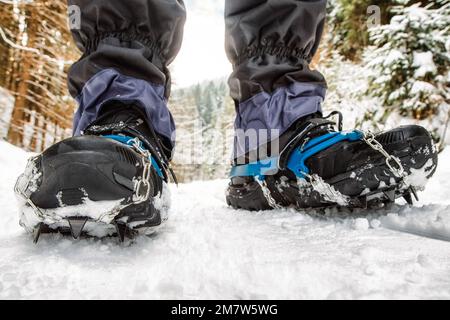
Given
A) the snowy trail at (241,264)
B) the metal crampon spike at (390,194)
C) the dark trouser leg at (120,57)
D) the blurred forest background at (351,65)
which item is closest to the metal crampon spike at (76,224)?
the snowy trail at (241,264)

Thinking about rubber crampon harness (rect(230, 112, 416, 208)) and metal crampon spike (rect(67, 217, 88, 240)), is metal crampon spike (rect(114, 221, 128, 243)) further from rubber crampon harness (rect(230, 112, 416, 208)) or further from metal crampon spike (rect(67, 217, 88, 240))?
rubber crampon harness (rect(230, 112, 416, 208))

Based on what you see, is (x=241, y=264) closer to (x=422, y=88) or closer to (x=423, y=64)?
(x=422, y=88)

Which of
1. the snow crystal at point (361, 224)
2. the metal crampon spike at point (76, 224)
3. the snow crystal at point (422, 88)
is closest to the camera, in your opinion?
the metal crampon spike at point (76, 224)

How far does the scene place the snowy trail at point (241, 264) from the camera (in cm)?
31

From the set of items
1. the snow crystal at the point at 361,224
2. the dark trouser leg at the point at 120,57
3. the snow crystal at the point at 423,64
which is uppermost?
the snow crystal at the point at 423,64

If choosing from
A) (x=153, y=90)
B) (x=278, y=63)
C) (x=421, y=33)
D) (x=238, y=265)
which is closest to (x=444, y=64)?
(x=421, y=33)

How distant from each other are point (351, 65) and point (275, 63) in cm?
650

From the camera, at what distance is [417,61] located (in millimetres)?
3205

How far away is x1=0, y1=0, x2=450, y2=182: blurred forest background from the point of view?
10.3ft

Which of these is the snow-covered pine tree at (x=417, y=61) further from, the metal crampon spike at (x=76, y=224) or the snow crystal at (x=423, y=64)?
the metal crampon spike at (x=76, y=224)

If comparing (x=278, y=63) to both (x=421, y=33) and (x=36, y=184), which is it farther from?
(x=421, y=33)

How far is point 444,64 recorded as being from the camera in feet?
10.4

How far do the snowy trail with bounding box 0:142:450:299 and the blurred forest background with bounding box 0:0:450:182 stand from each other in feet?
9.94

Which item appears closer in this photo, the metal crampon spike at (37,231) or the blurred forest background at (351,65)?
the metal crampon spike at (37,231)
